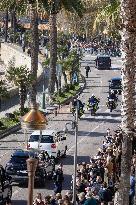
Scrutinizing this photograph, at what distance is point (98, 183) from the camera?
78.4 feet

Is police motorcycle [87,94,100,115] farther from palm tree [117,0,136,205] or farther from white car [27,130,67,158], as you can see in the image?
palm tree [117,0,136,205]

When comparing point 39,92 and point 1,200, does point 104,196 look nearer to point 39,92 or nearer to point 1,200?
point 1,200

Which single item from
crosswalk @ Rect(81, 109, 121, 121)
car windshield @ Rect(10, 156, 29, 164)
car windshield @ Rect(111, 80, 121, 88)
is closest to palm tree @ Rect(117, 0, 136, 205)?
car windshield @ Rect(10, 156, 29, 164)

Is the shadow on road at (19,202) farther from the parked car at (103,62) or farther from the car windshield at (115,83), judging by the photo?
the parked car at (103,62)

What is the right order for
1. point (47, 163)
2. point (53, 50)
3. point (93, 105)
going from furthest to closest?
point (53, 50) → point (93, 105) → point (47, 163)

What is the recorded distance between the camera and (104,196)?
22.4 metres

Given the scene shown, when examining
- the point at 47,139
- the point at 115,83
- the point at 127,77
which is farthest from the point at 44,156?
the point at 115,83

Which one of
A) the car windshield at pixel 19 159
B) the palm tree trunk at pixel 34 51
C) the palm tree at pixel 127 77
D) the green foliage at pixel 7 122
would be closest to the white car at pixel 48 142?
the car windshield at pixel 19 159

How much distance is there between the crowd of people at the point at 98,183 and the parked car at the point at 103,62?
158ft

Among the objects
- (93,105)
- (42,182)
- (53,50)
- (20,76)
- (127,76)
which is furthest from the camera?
(53,50)

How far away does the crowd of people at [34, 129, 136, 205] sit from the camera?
68.5 ft

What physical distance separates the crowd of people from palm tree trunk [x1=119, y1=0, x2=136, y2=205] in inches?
75.2

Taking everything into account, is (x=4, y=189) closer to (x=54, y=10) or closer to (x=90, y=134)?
(x=90, y=134)

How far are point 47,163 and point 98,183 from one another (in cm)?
547
